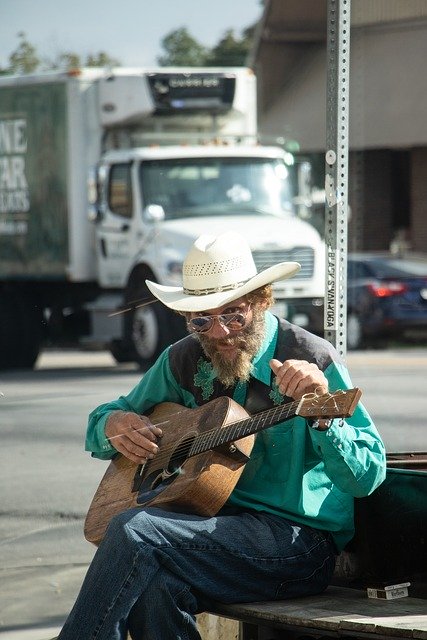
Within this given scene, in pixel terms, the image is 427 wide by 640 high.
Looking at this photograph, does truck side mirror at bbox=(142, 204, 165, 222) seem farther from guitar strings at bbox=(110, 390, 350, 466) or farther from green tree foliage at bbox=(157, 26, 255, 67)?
guitar strings at bbox=(110, 390, 350, 466)

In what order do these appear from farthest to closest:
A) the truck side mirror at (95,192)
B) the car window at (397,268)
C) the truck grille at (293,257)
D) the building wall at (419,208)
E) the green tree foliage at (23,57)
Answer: the building wall at (419,208) → the car window at (397,268) → the truck side mirror at (95,192) → the truck grille at (293,257) → the green tree foliage at (23,57)

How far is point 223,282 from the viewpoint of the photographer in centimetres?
367

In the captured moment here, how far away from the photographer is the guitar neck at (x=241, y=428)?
10.5ft

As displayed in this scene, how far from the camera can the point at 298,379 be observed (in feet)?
10.6

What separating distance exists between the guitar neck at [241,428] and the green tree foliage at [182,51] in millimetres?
8975

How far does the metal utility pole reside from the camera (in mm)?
4043

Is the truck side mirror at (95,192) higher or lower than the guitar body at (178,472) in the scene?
lower

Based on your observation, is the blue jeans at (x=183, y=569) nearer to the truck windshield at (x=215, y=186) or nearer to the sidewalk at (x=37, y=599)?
the sidewalk at (x=37, y=599)

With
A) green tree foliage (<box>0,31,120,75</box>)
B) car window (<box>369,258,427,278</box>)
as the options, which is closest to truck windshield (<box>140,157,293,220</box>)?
green tree foliage (<box>0,31,120,75</box>)

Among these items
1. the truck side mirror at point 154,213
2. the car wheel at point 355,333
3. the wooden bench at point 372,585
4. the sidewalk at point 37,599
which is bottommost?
the car wheel at point 355,333

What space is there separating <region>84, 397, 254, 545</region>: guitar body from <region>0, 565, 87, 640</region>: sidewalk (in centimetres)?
97

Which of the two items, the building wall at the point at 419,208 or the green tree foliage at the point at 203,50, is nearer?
the green tree foliage at the point at 203,50

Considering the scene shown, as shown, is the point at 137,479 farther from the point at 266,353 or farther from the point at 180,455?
the point at 266,353

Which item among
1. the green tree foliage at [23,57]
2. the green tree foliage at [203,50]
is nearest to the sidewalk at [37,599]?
the green tree foliage at [23,57]
